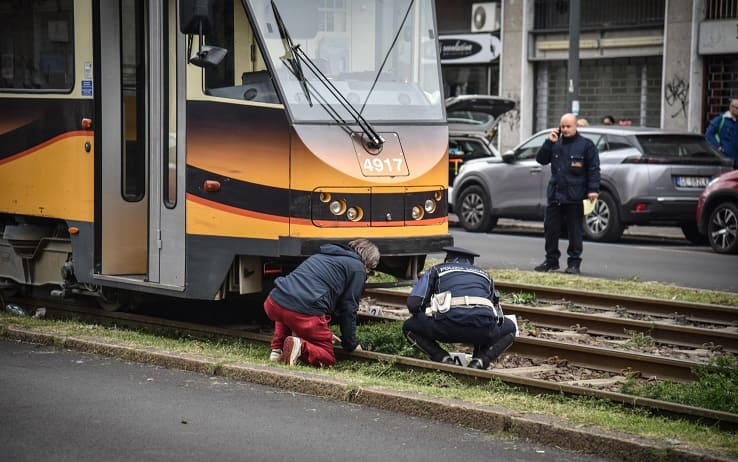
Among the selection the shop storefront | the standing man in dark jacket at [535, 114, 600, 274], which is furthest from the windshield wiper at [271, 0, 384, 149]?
the shop storefront

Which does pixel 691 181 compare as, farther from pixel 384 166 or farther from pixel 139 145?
pixel 139 145

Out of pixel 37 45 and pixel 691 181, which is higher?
pixel 37 45

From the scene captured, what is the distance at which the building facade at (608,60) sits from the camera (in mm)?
27531

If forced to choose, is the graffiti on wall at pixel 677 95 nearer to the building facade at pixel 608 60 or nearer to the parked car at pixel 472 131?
the building facade at pixel 608 60

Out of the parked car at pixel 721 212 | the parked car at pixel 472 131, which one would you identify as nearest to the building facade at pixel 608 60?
the parked car at pixel 472 131

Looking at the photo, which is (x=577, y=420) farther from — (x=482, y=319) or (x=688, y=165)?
(x=688, y=165)

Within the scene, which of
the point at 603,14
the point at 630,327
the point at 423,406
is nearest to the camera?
the point at 423,406

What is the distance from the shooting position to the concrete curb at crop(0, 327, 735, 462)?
6.73m

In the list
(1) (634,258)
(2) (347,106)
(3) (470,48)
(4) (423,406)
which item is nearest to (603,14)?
(3) (470,48)

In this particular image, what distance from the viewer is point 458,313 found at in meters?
9.03

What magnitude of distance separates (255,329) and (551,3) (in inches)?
842

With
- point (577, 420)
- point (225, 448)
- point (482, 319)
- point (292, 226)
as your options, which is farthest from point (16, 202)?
point (577, 420)

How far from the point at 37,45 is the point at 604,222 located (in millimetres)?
10644

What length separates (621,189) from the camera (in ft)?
64.0
